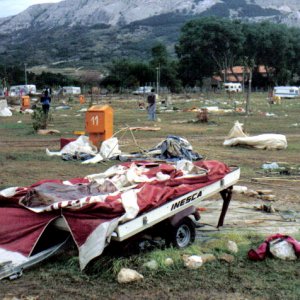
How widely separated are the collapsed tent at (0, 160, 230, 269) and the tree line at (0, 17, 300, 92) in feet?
234

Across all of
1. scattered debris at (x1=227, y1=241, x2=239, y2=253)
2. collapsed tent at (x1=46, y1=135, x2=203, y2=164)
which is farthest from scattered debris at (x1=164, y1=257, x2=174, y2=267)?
collapsed tent at (x1=46, y1=135, x2=203, y2=164)

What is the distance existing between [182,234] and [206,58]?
7840cm

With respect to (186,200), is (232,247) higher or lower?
lower

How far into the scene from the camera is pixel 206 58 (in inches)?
3260

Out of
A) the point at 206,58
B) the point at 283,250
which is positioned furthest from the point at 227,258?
the point at 206,58

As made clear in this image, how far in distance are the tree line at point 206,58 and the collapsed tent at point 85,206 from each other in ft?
234

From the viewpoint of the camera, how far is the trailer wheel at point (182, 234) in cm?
594

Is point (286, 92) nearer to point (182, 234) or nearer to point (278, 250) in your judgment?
point (182, 234)

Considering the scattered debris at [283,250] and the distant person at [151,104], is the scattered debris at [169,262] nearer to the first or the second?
the scattered debris at [283,250]

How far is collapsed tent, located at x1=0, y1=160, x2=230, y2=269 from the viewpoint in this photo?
17.4 feet

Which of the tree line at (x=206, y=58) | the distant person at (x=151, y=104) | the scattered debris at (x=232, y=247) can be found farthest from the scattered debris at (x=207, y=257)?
the tree line at (x=206, y=58)

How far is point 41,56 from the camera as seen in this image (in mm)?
161875

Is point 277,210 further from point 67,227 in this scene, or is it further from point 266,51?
point 266,51

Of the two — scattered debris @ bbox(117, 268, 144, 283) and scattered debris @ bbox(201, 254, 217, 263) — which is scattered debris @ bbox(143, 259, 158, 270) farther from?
scattered debris @ bbox(201, 254, 217, 263)
